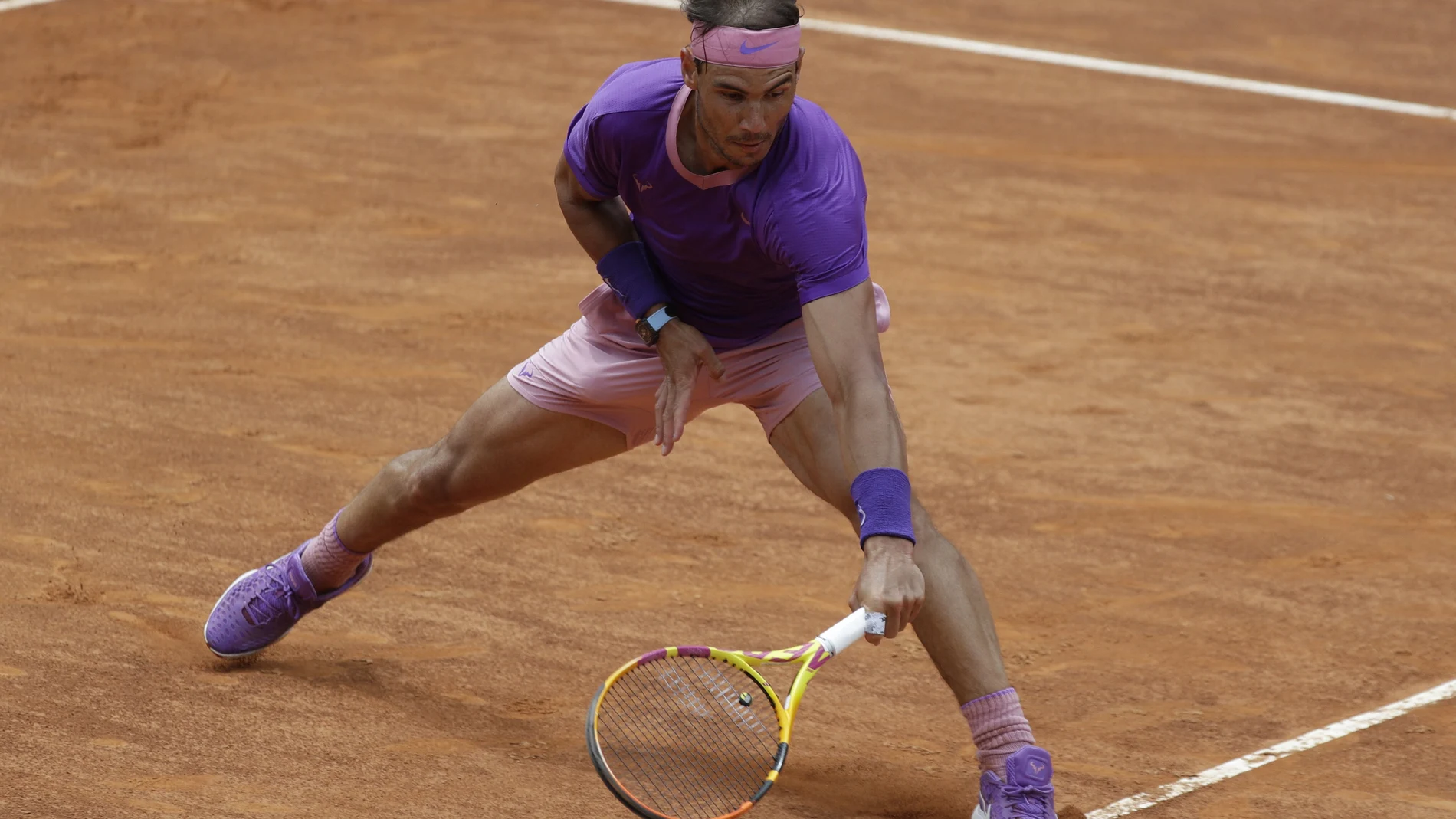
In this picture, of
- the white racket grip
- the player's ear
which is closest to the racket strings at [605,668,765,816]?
the white racket grip

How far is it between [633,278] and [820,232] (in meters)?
0.68

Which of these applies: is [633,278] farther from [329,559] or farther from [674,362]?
[329,559]

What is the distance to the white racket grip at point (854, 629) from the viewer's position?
375 centimetres

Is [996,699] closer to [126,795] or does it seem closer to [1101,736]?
[1101,736]

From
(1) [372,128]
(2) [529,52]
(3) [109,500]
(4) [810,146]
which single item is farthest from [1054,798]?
(2) [529,52]

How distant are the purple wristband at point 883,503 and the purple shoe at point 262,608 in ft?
6.07

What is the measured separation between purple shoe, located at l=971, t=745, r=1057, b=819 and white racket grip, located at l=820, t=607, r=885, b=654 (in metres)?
0.51

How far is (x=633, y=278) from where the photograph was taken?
177 inches

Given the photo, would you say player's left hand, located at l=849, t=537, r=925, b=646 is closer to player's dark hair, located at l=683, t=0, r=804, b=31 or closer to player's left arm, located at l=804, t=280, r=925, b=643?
player's left arm, located at l=804, t=280, r=925, b=643

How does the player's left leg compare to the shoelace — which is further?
the shoelace

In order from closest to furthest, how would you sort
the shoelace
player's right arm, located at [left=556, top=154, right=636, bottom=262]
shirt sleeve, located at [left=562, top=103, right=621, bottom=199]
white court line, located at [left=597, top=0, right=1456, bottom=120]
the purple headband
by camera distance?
the purple headband → shirt sleeve, located at [left=562, top=103, right=621, bottom=199] → player's right arm, located at [left=556, top=154, right=636, bottom=262] → the shoelace → white court line, located at [left=597, top=0, right=1456, bottom=120]

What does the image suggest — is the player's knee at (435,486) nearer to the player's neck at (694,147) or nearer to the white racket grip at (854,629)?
the player's neck at (694,147)

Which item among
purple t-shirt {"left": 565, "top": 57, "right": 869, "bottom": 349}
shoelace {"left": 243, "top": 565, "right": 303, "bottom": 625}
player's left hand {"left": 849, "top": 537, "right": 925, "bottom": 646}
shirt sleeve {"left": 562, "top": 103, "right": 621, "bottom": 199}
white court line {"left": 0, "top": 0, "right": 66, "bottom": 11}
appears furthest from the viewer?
white court line {"left": 0, "top": 0, "right": 66, "bottom": 11}

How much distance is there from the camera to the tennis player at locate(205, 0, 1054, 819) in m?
3.95
